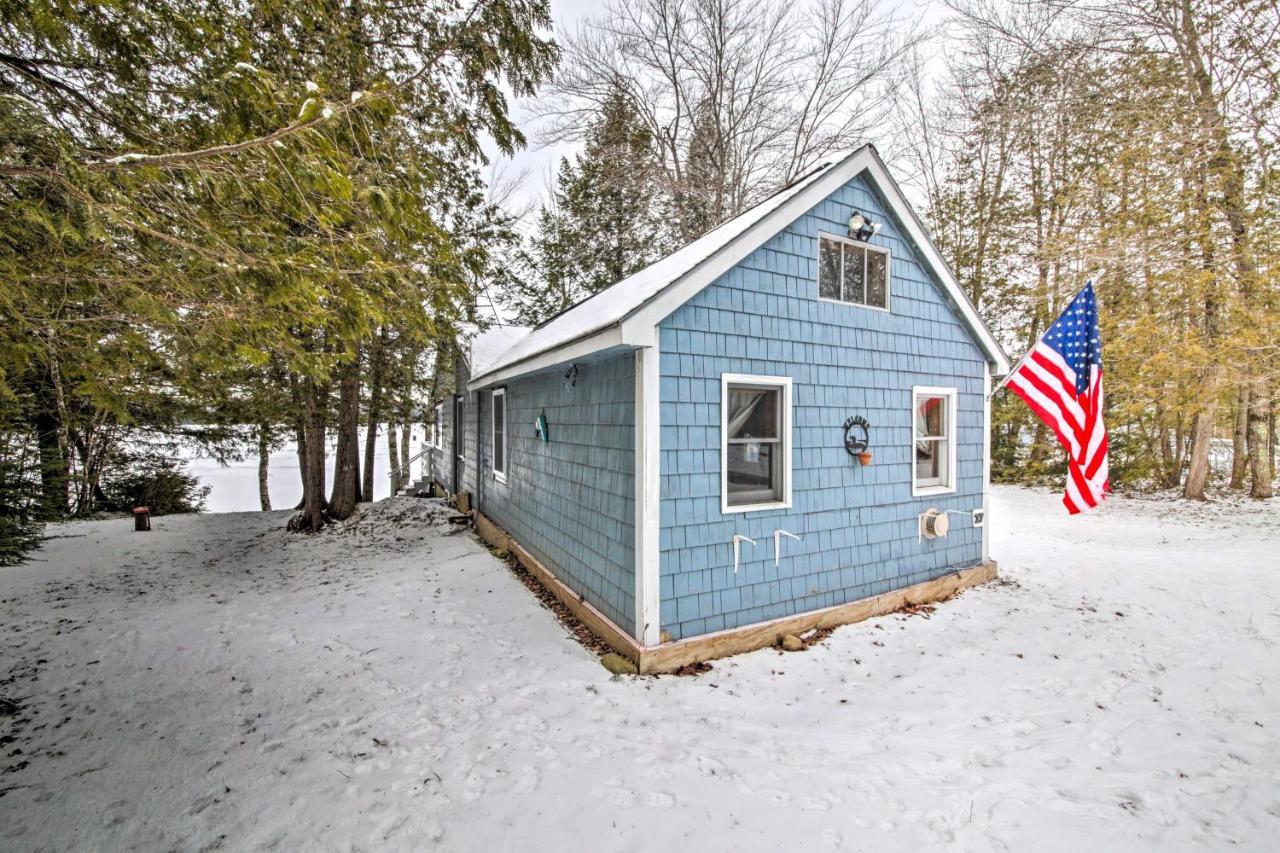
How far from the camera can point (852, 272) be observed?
559 centimetres

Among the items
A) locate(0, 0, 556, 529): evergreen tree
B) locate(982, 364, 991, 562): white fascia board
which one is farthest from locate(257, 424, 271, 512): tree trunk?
locate(982, 364, 991, 562): white fascia board

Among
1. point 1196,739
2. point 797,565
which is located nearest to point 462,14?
point 797,565

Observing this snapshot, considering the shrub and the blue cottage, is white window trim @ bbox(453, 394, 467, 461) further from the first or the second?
the shrub

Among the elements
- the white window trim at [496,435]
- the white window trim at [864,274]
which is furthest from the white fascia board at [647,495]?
the white window trim at [496,435]

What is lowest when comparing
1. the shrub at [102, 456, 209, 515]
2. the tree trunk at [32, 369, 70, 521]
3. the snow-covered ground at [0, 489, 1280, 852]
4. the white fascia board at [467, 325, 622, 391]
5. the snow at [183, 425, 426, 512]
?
the snow at [183, 425, 426, 512]

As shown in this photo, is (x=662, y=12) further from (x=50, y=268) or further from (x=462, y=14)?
(x=50, y=268)

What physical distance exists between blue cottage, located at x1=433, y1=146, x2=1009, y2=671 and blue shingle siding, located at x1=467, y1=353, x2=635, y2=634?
0.03 m

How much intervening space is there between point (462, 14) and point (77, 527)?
12.6m

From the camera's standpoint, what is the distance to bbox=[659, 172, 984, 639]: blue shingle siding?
14.8 ft

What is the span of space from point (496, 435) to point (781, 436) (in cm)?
561

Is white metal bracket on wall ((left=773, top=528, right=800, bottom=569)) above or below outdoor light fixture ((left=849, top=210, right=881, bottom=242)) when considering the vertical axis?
below

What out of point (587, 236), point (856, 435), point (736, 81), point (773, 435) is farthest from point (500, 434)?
point (736, 81)

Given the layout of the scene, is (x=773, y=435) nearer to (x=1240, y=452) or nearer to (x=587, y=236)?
(x=587, y=236)

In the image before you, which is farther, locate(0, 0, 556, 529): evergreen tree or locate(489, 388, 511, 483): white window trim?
locate(489, 388, 511, 483): white window trim
